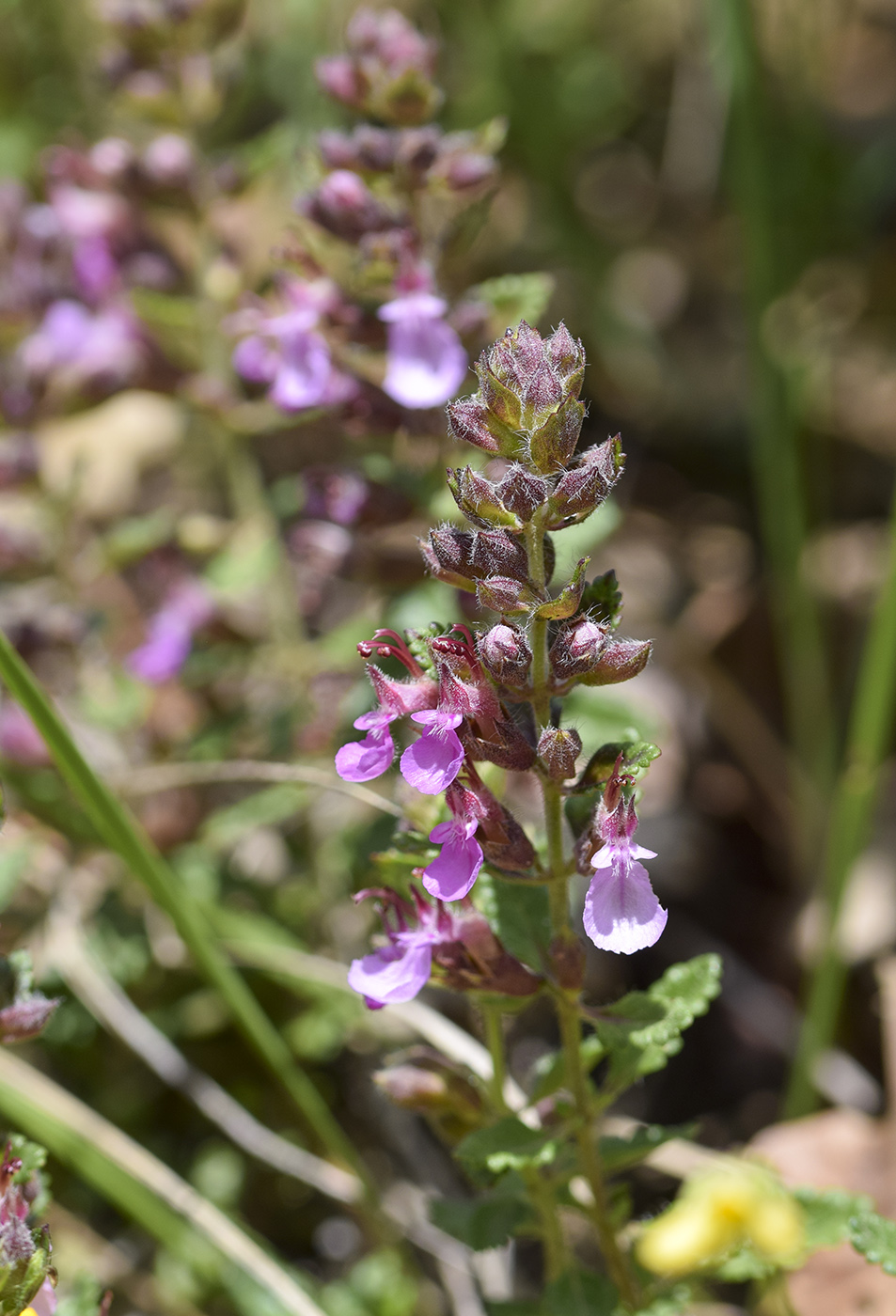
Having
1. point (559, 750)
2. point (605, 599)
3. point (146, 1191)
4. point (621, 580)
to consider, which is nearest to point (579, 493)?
point (605, 599)

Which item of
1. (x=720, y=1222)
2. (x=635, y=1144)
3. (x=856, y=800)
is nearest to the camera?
(x=720, y=1222)

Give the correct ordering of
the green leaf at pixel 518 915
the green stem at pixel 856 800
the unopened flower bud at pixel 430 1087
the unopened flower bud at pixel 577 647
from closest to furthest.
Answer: the unopened flower bud at pixel 577 647 < the green leaf at pixel 518 915 < the unopened flower bud at pixel 430 1087 < the green stem at pixel 856 800

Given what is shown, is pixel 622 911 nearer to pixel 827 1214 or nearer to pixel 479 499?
pixel 479 499

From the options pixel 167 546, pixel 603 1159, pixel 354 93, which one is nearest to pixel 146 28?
pixel 354 93

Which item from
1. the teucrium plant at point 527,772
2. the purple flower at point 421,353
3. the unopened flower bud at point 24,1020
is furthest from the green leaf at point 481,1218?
the purple flower at point 421,353

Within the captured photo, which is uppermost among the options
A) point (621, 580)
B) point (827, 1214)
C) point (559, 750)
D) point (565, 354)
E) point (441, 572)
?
point (565, 354)

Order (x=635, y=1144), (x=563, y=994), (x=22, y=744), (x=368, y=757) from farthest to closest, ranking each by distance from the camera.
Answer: (x=22, y=744), (x=635, y=1144), (x=563, y=994), (x=368, y=757)

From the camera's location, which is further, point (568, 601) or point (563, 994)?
point (563, 994)

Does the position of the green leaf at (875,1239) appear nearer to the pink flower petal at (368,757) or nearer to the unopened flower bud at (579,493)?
the pink flower petal at (368,757)
